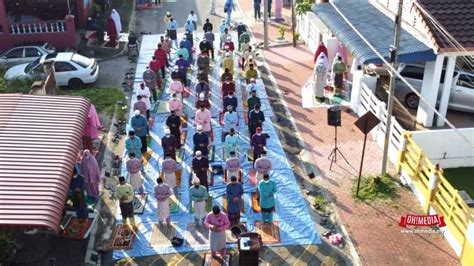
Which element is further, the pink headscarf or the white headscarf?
the white headscarf

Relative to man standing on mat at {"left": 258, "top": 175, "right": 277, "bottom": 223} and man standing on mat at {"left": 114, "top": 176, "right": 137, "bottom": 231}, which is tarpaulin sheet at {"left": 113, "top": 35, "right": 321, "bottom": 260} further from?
man standing on mat at {"left": 258, "top": 175, "right": 277, "bottom": 223}

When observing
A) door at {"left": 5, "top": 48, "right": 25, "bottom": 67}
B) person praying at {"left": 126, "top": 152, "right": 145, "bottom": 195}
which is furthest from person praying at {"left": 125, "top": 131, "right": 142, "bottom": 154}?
door at {"left": 5, "top": 48, "right": 25, "bottom": 67}

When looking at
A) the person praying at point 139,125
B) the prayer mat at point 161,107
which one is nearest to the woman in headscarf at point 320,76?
the prayer mat at point 161,107

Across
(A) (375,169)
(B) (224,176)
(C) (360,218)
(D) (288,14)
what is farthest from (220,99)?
(D) (288,14)

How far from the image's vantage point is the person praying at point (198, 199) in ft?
47.1

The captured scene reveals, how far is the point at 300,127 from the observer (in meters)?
20.0

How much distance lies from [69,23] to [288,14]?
12.3 meters

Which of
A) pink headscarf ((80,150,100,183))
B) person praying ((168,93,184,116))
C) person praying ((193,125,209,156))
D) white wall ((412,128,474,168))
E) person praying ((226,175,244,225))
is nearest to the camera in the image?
person praying ((226,175,244,225))

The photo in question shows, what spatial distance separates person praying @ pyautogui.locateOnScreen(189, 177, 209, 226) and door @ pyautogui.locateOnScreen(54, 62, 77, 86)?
10529mm

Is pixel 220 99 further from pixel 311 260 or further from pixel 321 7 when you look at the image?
pixel 311 260

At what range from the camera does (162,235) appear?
48.3 feet

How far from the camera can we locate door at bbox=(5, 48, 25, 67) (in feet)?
83.1

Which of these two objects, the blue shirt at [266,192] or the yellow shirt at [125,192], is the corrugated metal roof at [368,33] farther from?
the yellow shirt at [125,192]

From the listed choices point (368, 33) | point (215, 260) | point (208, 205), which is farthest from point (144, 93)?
point (368, 33)
